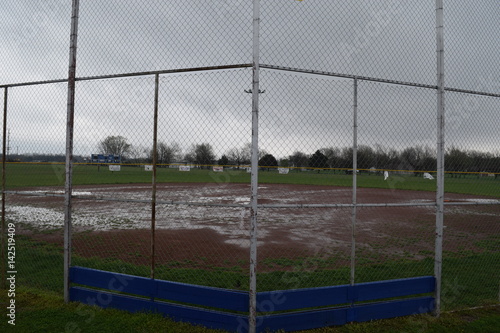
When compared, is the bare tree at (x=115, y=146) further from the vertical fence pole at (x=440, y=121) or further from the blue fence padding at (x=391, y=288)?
A: the vertical fence pole at (x=440, y=121)

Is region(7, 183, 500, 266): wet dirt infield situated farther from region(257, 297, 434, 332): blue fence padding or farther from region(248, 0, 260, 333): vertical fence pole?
region(257, 297, 434, 332): blue fence padding

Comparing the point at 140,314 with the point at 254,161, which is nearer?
the point at 254,161

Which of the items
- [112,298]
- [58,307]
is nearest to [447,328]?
[112,298]

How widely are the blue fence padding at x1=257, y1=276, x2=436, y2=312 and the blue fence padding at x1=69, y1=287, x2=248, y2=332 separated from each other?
388 mm

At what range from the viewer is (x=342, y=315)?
4.52m

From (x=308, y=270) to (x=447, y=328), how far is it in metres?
2.67

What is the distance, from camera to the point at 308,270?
6.74 m

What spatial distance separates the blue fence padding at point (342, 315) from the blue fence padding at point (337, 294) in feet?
0.35

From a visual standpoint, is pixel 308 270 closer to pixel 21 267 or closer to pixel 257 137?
pixel 257 137

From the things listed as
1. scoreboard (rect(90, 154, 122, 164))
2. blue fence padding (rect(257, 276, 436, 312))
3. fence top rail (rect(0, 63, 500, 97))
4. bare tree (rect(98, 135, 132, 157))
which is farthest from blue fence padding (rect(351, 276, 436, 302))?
scoreboard (rect(90, 154, 122, 164))

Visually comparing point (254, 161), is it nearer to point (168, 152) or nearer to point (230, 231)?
point (168, 152)

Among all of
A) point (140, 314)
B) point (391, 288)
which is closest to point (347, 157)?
point (391, 288)

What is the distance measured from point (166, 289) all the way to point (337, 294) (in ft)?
7.56

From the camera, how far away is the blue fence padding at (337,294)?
Answer: 13.7 feet
